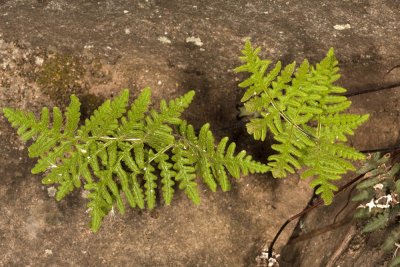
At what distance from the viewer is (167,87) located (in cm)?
371

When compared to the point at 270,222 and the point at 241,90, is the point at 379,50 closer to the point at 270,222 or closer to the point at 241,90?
the point at 241,90

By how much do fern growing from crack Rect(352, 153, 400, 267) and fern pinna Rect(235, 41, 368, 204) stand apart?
0.80 metres

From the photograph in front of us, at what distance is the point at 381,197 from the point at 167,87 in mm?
1743

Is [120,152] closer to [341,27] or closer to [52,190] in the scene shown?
[52,190]

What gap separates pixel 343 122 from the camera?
3113 mm

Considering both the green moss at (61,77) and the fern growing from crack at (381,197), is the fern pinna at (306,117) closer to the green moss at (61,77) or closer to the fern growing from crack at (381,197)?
the fern growing from crack at (381,197)

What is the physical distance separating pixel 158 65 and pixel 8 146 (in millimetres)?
1168

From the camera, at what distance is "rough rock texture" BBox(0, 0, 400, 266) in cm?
367

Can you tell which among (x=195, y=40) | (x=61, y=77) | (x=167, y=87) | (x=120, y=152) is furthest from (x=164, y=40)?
(x=120, y=152)

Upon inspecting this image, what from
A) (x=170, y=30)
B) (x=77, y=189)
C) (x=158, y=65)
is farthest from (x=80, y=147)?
(x=170, y=30)

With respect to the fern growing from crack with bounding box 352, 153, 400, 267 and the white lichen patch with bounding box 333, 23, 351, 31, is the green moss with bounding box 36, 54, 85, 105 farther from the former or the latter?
the fern growing from crack with bounding box 352, 153, 400, 267

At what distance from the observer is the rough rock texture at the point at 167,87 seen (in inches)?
144

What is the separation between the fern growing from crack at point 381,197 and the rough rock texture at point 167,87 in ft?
0.61

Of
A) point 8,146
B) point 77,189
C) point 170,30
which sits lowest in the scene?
point 77,189
